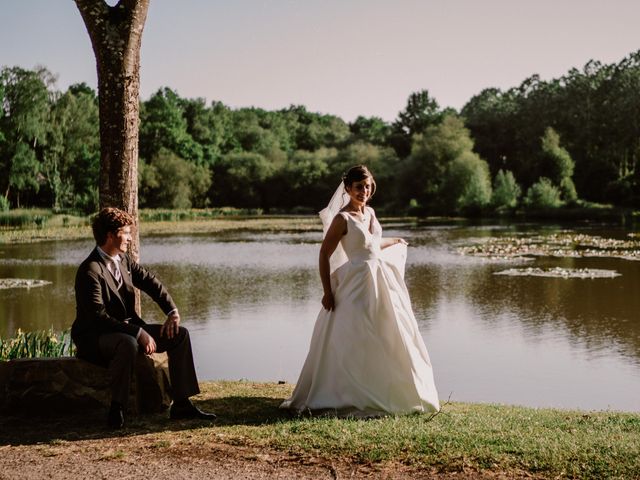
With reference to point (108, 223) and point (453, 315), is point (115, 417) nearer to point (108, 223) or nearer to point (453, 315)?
point (108, 223)

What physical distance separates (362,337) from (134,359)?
1.79 m

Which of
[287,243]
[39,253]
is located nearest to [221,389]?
[39,253]

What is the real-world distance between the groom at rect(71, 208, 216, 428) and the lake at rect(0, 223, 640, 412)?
155 inches

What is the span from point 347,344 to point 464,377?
4588 millimetres

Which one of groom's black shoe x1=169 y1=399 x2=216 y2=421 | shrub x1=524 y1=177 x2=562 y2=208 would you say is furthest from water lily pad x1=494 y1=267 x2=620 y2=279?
shrub x1=524 y1=177 x2=562 y2=208

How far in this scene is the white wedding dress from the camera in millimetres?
5898

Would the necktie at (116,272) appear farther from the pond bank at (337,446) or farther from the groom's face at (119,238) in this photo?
the pond bank at (337,446)

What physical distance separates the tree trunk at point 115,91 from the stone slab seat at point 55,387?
56.6 inches

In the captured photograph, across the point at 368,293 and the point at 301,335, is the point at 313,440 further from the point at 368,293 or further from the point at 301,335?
the point at 301,335

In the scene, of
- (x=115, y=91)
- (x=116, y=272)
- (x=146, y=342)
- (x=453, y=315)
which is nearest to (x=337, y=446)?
(x=146, y=342)

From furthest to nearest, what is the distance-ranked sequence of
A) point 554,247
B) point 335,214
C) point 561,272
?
point 554,247 < point 561,272 < point 335,214

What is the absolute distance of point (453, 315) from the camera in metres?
15.2

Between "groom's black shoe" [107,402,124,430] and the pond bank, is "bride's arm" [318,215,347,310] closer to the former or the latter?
the pond bank

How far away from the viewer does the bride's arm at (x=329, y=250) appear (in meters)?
6.12
